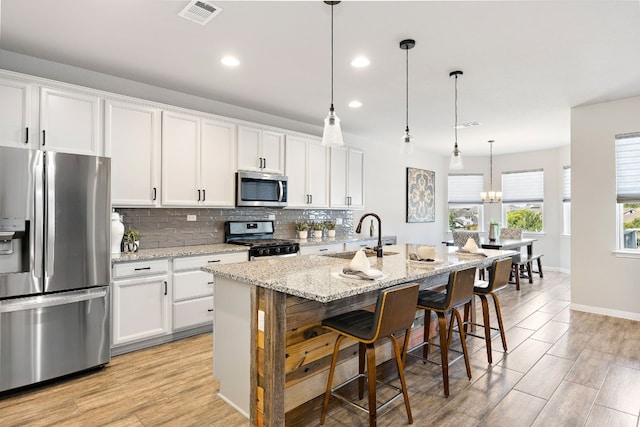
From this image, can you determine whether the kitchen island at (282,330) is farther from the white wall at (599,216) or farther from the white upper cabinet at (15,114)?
the white wall at (599,216)

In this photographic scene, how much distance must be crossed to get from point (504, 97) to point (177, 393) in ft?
15.0

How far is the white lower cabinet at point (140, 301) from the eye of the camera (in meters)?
3.12

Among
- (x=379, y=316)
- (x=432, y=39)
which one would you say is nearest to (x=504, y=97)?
(x=432, y=39)

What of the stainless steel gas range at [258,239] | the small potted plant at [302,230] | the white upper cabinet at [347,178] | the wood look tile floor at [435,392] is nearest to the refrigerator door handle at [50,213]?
the wood look tile floor at [435,392]

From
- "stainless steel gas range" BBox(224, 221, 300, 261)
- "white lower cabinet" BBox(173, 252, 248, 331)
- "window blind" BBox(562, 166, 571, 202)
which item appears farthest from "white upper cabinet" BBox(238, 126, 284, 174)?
"window blind" BBox(562, 166, 571, 202)

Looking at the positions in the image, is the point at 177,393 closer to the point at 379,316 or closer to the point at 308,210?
the point at 379,316

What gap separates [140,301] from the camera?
3256 millimetres

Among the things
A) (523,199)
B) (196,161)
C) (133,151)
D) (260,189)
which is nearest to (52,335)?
(133,151)

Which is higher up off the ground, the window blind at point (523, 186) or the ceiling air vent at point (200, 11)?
the ceiling air vent at point (200, 11)

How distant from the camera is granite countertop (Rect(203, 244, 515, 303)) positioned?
1798 mm

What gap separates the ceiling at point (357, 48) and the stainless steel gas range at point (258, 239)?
157 cm

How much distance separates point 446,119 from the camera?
524cm

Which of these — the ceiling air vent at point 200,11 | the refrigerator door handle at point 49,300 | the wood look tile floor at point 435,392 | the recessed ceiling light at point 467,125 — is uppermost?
the recessed ceiling light at point 467,125

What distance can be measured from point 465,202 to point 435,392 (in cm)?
693
